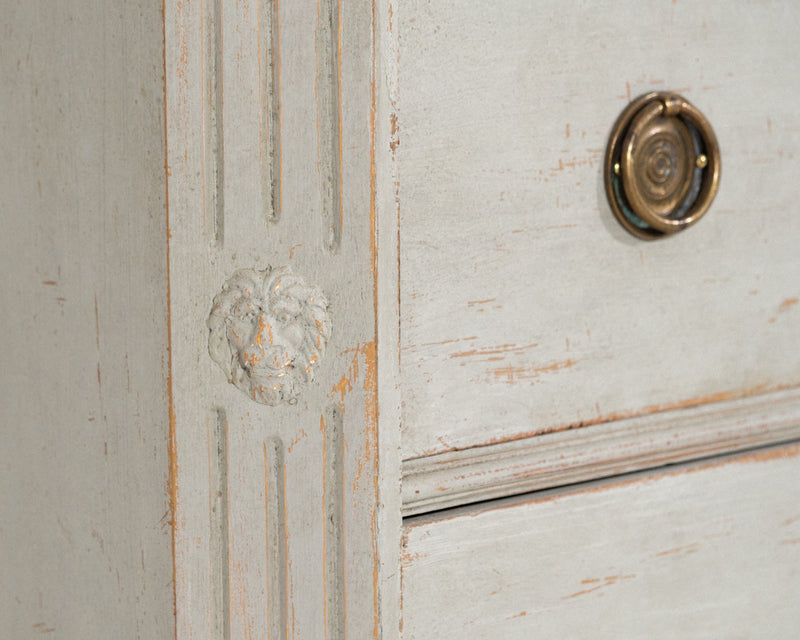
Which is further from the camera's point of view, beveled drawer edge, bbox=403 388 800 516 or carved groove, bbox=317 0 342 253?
beveled drawer edge, bbox=403 388 800 516

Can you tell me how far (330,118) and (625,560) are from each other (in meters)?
0.33

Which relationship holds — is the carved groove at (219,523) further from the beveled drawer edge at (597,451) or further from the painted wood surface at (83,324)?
the beveled drawer edge at (597,451)

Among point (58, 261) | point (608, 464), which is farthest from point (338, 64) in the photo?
point (608, 464)

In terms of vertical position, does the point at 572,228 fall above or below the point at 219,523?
above

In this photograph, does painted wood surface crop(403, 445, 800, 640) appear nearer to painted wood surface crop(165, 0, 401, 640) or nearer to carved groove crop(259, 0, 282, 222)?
painted wood surface crop(165, 0, 401, 640)

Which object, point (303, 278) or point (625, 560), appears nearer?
point (303, 278)

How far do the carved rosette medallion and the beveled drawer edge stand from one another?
12 cm

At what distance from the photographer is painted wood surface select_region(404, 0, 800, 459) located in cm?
45

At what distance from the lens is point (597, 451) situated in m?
0.52

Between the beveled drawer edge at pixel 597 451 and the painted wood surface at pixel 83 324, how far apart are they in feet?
0.50

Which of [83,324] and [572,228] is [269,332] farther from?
[572,228]

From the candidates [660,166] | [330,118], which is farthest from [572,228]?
[330,118]

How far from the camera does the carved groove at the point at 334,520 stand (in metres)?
0.38

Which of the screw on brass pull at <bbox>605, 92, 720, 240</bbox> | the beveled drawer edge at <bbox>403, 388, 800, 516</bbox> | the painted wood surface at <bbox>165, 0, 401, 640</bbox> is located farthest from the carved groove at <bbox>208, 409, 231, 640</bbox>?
the screw on brass pull at <bbox>605, 92, 720, 240</bbox>
